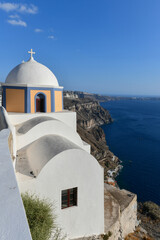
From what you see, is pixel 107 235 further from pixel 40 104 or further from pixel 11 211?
pixel 40 104

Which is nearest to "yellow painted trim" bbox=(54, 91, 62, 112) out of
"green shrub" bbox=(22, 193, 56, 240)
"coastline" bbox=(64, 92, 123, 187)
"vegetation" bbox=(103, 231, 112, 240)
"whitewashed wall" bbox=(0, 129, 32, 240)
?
"green shrub" bbox=(22, 193, 56, 240)

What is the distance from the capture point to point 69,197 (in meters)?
6.35

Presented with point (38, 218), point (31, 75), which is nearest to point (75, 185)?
point (38, 218)

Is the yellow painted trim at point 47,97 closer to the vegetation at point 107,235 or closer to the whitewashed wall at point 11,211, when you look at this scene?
the vegetation at point 107,235

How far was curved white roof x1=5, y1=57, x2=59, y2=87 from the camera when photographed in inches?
384

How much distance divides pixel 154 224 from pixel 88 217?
13376mm

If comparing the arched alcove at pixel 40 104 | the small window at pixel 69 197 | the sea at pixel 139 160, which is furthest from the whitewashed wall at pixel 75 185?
the sea at pixel 139 160

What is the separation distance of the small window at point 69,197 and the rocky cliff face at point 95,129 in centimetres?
2633

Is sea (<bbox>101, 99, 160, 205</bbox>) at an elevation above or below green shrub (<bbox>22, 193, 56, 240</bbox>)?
below

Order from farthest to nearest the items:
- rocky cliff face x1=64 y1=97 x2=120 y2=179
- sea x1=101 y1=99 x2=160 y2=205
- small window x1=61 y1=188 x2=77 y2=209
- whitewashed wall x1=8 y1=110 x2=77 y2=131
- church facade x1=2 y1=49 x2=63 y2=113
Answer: rocky cliff face x1=64 y1=97 x2=120 y2=179 < sea x1=101 y1=99 x2=160 y2=205 < church facade x1=2 y1=49 x2=63 y2=113 < whitewashed wall x1=8 y1=110 x2=77 y2=131 < small window x1=61 y1=188 x2=77 y2=209

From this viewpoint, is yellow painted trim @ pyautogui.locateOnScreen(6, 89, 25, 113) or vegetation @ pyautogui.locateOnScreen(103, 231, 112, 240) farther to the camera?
yellow painted trim @ pyautogui.locateOnScreen(6, 89, 25, 113)

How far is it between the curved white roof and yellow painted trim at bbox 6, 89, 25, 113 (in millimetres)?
605

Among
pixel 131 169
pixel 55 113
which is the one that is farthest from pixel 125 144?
pixel 55 113

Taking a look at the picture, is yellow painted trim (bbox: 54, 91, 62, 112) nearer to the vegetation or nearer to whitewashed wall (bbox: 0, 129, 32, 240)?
the vegetation
